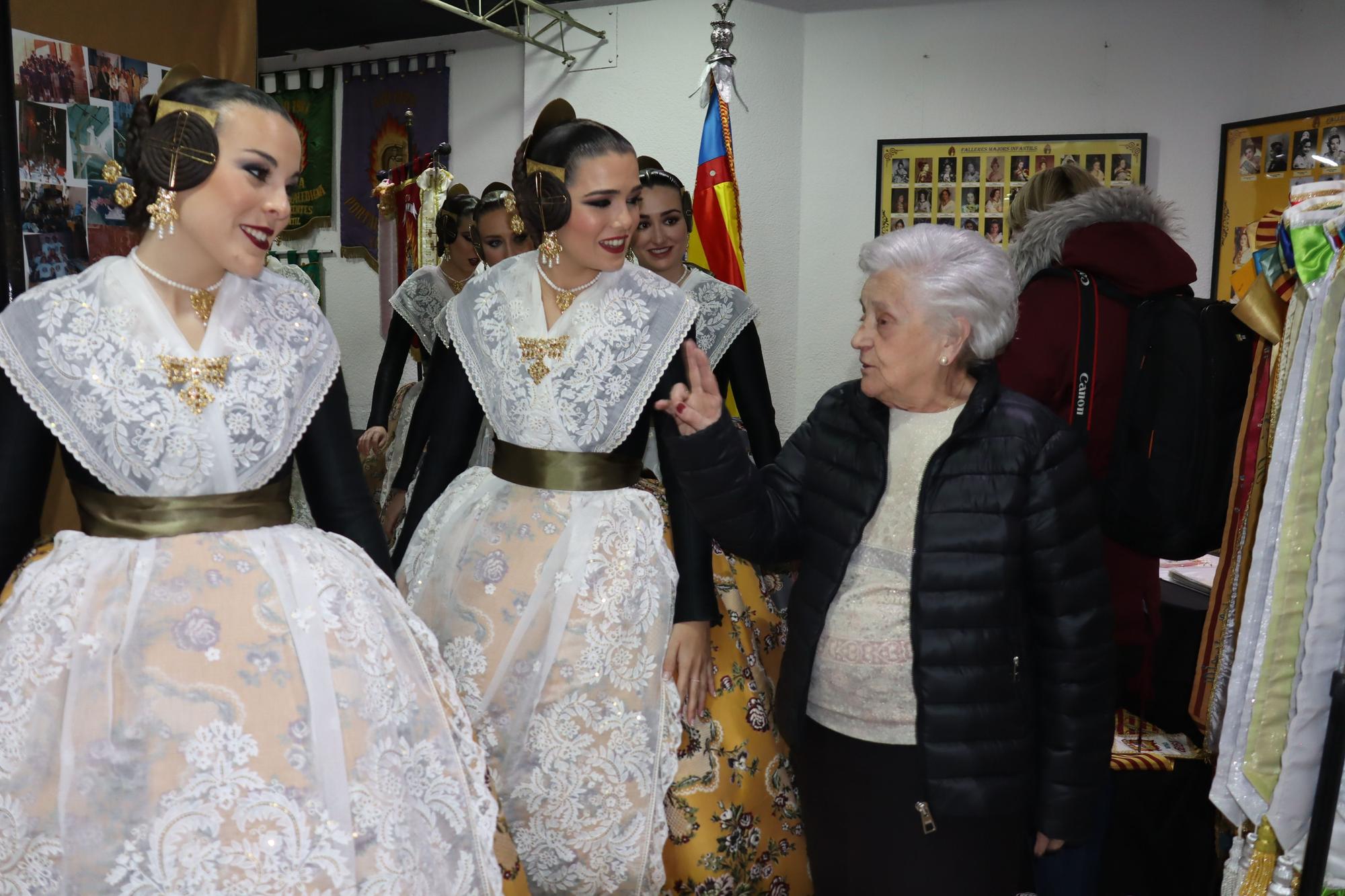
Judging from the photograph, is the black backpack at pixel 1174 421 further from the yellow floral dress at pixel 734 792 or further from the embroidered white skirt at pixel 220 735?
the embroidered white skirt at pixel 220 735

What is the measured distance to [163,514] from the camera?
161 centimetres

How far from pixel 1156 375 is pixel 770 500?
0.96 metres

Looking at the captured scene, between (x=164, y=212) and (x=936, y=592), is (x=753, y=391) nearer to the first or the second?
(x=936, y=592)

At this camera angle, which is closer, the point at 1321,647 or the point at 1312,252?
the point at 1321,647

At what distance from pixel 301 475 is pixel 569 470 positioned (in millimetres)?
583

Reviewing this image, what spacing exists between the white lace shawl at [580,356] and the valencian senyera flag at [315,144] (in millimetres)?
5221

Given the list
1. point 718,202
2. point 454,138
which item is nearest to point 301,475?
point 718,202

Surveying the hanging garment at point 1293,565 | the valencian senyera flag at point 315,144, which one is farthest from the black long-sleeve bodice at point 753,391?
the valencian senyera flag at point 315,144

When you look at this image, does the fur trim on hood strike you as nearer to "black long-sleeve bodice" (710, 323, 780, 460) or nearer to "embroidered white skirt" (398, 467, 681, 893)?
"black long-sleeve bodice" (710, 323, 780, 460)

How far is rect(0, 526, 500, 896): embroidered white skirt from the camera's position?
142cm

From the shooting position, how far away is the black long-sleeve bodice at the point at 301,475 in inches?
61.5

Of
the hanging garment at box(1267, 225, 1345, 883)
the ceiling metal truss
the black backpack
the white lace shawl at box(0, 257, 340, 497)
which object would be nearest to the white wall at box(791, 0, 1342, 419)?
the ceiling metal truss

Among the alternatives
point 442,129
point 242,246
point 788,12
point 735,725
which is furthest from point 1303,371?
point 442,129

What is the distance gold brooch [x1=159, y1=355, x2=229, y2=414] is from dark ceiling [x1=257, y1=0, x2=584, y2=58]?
199 inches
